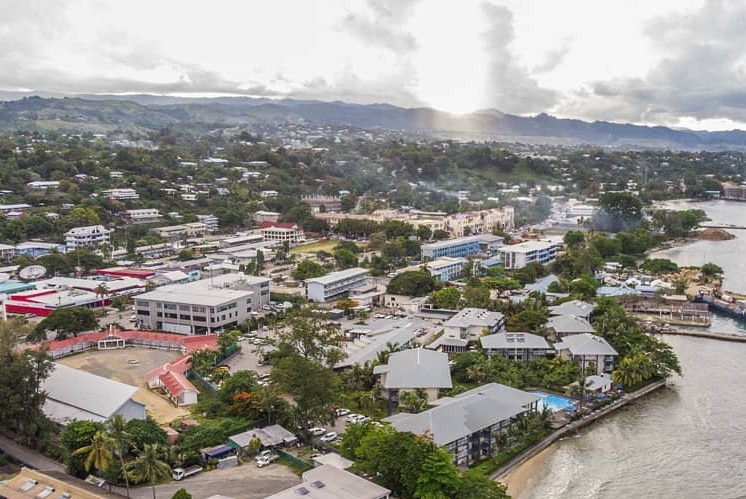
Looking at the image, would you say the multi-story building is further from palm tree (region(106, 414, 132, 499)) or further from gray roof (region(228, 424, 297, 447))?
palm tree (region(106, 414, 132, 499))

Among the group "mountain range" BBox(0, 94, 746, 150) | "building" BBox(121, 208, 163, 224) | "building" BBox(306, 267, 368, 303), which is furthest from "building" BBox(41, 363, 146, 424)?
"mountain range" BBox(0, 94, 746, 150)

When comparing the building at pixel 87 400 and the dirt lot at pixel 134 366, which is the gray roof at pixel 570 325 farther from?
the building at pixel 87 400

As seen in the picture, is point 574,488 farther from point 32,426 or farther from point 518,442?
point 32,426

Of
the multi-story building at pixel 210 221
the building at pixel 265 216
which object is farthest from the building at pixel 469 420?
the building at pixel 265 216

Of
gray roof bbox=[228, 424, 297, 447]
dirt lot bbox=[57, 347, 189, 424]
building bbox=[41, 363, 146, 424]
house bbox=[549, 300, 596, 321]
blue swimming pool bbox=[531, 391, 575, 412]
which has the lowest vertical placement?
dirt lot bbox=[57, 347, 189, 424]

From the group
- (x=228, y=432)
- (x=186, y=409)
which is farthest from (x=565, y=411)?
(x=186, y=409)

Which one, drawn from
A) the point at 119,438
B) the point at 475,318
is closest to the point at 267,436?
the point at 119,438

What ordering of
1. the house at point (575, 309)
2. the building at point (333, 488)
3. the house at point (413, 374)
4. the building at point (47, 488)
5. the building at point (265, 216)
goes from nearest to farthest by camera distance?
1. the building at point (333, 488)
2. the building at point (47, 488)
3. the house at point (413, 374)
4. the house at point (575, 309)
5. the building at point (265, 216)
